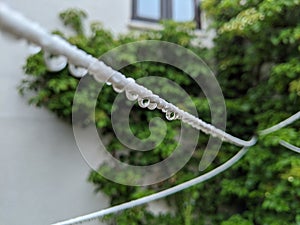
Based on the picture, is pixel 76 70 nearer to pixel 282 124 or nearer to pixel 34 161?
pixel 282 124

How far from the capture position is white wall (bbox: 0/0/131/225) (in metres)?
2.71

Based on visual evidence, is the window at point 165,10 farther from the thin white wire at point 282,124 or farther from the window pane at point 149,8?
the thin white wire at point 282,124

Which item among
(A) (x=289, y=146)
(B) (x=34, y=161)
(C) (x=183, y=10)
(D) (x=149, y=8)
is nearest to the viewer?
(A) (x=289, y=146)

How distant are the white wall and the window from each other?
40.0 inches

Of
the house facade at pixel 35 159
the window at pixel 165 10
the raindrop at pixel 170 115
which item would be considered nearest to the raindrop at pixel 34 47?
the raindrop at pixel 170 115

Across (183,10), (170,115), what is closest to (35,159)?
(170,115)

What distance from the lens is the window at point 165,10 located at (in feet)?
11.8

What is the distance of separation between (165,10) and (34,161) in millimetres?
2108

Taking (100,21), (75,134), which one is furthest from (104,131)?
Answer: (100,21)

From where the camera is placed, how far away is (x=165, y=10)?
3.70 meters

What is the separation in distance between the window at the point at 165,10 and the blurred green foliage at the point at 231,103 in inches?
15.7

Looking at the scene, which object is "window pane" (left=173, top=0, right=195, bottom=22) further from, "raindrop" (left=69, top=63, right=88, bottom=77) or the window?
"raindrop" (left=69, top=63, right=88, bottom=77)

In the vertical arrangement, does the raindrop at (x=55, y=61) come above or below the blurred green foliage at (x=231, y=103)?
above

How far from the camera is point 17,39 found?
2.71 feet
